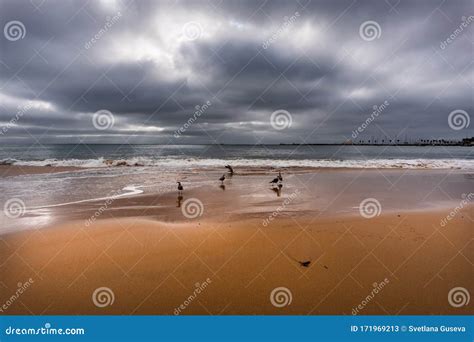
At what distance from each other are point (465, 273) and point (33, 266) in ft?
24.1

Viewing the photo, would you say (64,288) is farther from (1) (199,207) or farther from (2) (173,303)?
(1) (199,207)
